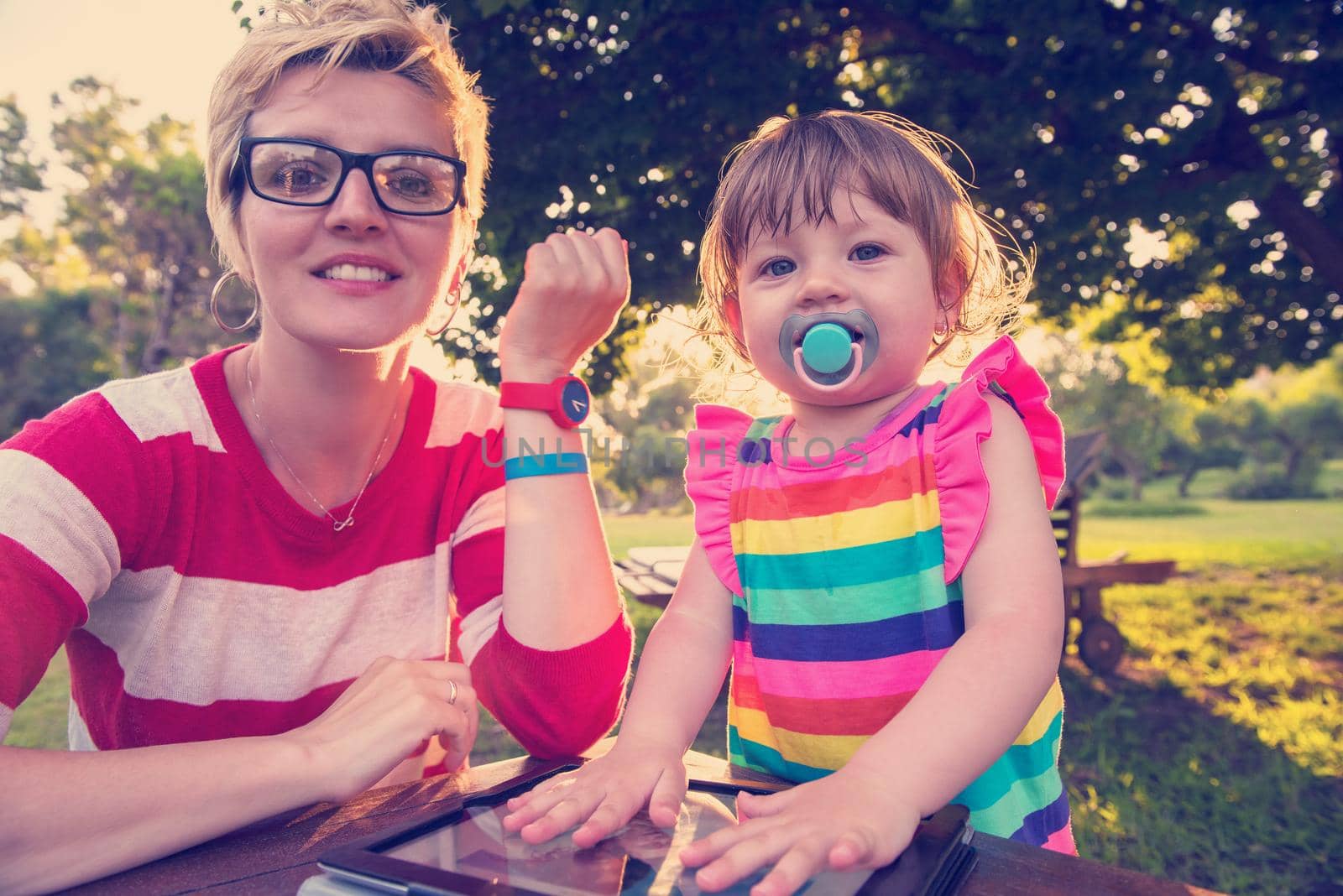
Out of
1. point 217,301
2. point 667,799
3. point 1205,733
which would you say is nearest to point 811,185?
point 667,799

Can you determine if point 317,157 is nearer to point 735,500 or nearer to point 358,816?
point 735,500

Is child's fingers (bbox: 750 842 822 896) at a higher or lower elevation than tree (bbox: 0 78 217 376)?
lower

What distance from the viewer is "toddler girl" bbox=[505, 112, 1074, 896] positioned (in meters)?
0.98

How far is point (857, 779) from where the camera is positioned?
0.87m

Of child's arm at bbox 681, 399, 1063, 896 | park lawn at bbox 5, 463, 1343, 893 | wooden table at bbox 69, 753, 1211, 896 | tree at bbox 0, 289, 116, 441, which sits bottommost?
park lawn at bbox 5, 463, 1343, 893

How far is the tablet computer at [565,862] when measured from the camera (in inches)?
28.8

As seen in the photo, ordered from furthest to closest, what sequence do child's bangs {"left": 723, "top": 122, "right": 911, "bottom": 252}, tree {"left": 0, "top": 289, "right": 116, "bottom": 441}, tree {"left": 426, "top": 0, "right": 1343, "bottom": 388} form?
1. tree {"left": 0, "top": 289, "right": 116, "bottom": 441}
2. tree {"left": 426, "top": 0, "right": 1343, "bottom": 388}
3. child's bangs {"left": 723, "top": 122, "right": 911, "bottom": 252}

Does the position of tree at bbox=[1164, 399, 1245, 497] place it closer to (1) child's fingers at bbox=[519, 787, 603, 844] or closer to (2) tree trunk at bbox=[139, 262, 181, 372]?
(2) tree trunk at bbox=[139, 262, 181, 372]

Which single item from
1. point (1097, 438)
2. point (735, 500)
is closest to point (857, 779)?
point (735, 500)

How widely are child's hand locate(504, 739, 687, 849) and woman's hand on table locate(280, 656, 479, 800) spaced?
0.74ft

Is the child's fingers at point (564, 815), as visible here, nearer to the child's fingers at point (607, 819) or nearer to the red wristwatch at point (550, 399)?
the child's fingers at point (607, 819)

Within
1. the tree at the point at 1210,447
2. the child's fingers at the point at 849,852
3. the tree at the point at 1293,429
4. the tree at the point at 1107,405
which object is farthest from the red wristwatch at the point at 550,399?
the tree at the point at 1210,447

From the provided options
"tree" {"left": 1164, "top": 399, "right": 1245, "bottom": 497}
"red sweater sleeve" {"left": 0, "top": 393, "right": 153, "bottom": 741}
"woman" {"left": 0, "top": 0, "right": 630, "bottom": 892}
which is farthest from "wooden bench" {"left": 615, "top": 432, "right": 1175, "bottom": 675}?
"tree" {"left": 1164, "top": 399, "right": 1245, "bottom": 497}

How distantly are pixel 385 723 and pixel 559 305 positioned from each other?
708mm
